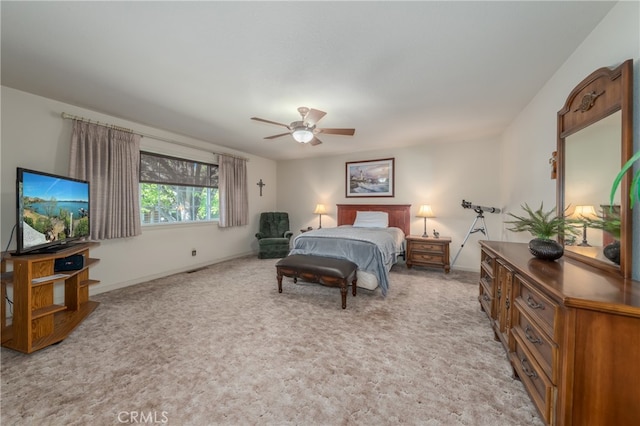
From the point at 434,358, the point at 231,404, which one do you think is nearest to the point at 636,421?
the point at 434,358

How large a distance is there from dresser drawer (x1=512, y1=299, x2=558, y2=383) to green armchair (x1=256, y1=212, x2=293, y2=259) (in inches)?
175

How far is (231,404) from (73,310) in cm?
239

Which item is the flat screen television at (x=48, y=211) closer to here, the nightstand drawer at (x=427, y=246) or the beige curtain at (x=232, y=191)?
the beige curtain at (x=232, y=191)

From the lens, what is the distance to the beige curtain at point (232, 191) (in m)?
4.96

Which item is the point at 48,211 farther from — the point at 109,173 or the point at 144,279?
the point at 144,279

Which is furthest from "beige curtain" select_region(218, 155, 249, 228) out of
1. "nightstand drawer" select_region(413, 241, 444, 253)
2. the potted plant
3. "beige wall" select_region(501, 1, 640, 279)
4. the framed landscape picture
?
"beige wall" select_region(501, 1, 640, 279)

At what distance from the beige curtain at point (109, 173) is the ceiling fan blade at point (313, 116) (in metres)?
2.75

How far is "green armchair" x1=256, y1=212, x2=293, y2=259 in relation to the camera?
5375mm

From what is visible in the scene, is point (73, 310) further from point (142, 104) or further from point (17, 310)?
point (142, 104)

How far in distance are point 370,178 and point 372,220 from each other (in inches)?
41.0

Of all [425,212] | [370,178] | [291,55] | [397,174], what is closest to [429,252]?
[425,212]

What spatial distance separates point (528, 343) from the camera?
4.59ft

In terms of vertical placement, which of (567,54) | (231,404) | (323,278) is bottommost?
(231,404)

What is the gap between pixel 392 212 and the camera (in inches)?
202
